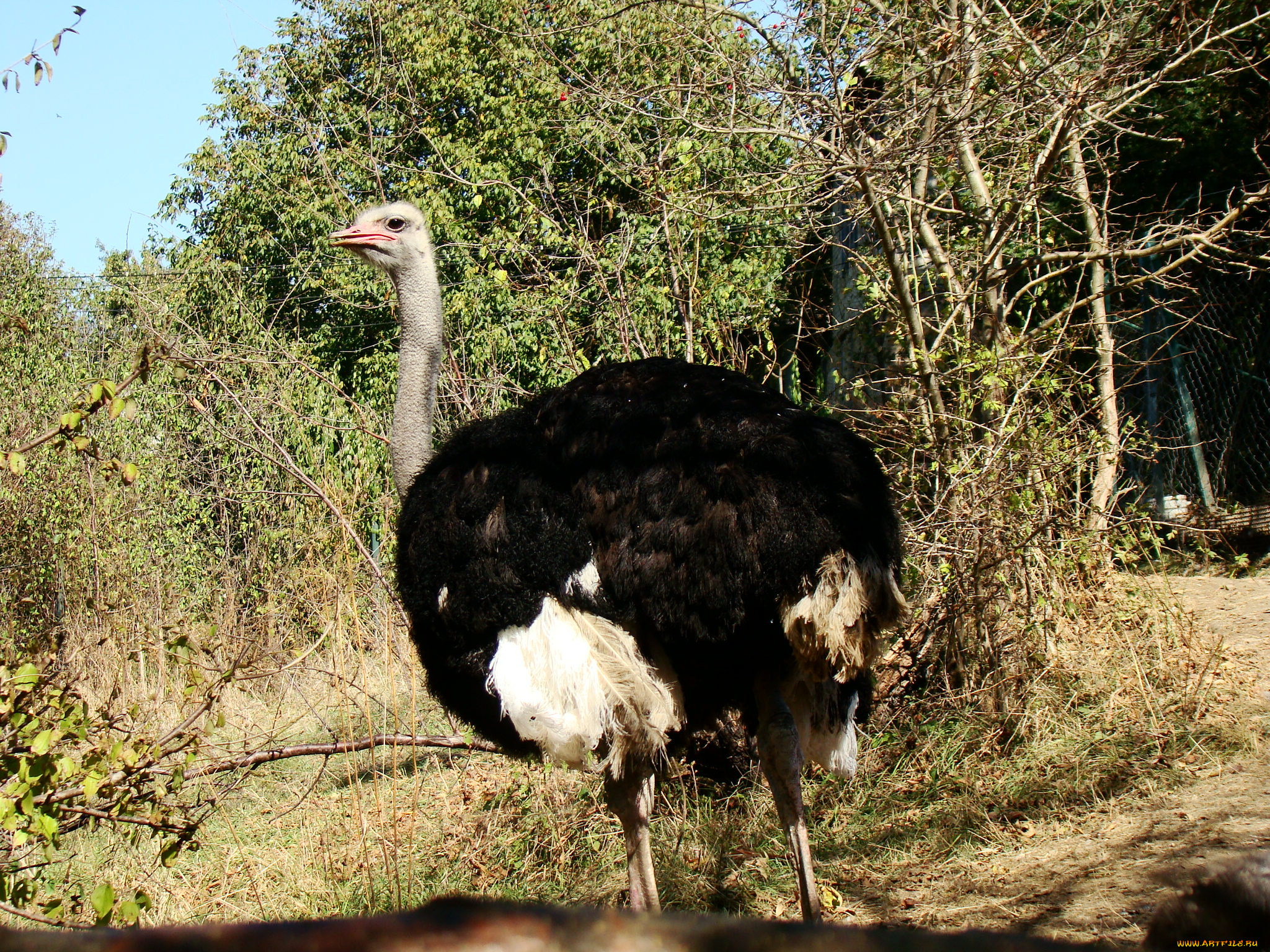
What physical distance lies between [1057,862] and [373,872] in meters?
2.10

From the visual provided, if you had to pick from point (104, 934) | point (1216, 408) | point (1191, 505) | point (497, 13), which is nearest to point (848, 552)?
point (104, 934)

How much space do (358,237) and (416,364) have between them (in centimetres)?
63

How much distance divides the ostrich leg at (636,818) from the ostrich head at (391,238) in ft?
6.58

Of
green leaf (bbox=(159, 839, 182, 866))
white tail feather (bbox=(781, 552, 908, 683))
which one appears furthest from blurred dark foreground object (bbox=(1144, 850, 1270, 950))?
green leaf (bbox=(159, 839, 182, 866))

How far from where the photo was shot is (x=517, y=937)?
494mm

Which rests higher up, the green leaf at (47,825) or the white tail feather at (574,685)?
the white tail feather at (574,685)

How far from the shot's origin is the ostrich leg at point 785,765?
2955mm

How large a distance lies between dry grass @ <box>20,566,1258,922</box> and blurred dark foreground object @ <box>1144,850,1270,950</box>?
2.08m

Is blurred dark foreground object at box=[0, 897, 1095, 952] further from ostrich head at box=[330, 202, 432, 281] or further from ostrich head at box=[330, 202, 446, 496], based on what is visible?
ostrich head at box=[330, 202, 432, 281]

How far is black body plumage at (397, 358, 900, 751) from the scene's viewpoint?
265 centimetres

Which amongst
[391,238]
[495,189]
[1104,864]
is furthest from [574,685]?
[495,189]

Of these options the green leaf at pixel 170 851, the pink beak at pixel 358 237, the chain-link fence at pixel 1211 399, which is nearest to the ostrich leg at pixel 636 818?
the green leaf at pixel 170 851

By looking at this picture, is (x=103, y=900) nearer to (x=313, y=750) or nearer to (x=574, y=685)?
(x=574, y=685)

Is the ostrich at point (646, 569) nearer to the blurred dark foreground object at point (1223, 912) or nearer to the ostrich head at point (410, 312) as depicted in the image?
the ostrich head at point (410, 312)
